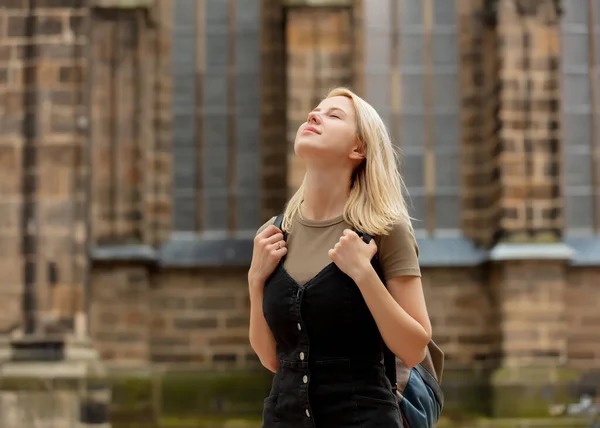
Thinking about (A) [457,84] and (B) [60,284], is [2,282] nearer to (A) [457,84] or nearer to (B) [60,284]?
(B) [60,284]

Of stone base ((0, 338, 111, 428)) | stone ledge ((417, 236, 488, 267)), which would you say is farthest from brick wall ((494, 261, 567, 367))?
stone base ((0, 338, 111, 428))

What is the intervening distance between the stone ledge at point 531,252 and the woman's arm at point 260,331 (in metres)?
7.60

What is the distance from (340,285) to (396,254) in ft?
0.53

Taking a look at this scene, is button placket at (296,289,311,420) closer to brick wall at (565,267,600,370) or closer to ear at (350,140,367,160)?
ear at (350,140,367,160)

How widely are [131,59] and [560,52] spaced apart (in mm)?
4861

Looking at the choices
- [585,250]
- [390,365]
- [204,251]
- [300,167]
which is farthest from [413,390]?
[585,250]

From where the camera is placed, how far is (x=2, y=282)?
8.41 m

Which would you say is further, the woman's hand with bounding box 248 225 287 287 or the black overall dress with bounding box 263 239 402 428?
the woman's hand with bounding box 248 225 287 287

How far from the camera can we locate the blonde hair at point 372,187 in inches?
88.7

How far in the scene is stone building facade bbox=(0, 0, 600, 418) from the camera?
9.77 meters

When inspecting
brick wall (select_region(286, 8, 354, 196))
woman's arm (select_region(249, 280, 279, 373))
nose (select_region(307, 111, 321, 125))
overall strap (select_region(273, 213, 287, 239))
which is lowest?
woman's arm (select_region(249, 280, 279, 373))

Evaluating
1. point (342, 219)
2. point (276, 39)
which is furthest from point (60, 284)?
point (342, 219)

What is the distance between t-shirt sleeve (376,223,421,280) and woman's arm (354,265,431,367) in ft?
0.06

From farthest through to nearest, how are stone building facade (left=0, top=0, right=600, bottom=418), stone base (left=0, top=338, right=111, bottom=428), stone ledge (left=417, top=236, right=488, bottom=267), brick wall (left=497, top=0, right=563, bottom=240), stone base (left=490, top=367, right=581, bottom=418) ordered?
stone ledge (left=417, top=236, right=488, bottom=267), brick wall (left=497, top=0, right=563, bottom=240), stone building facade (left=0, top=0, right=600, bottom=418), stone base (left=490, top=367, right=581, bottom=418), stone base (left=0, top=338, right=111, bottom=428)
